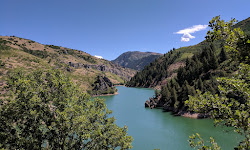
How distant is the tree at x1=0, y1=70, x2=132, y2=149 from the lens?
15555 mm

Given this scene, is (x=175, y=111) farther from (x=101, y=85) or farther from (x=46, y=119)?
→ (x=101, y=85)

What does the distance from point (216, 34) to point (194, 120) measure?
6695 cm

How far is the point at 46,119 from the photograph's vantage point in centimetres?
1712

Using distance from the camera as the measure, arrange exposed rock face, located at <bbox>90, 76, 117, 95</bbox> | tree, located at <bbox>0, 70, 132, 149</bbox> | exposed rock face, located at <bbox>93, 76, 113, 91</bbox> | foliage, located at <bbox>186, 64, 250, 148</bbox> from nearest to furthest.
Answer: foliage, located at <bbox>186, 64, 250, 148</bbox>, tree, located at <bbox>0, 70, 132, 149</bbox>, exposed rock face, located at <bbox>90, 76, 117, 95</bbox>, exposed rock face, located at <bbox>93, 76, 113, 91</bbox>

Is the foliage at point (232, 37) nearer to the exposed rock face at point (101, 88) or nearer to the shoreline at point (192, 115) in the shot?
the shoreline at point (192, 115)

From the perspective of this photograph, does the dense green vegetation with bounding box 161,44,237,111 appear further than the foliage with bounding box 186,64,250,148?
Yes

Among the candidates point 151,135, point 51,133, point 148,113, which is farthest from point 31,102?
point 148,113

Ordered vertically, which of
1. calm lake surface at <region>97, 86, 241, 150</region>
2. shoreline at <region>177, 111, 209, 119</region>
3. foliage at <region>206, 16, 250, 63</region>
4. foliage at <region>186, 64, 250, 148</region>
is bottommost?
calm lake surface at <region>97, 86, 241, 150</region>

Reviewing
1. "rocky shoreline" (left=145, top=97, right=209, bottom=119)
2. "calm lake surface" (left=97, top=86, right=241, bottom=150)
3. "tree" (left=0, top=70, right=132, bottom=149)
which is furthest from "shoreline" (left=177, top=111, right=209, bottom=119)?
"tree" (left=0, top=70, right=132, bottom=149)

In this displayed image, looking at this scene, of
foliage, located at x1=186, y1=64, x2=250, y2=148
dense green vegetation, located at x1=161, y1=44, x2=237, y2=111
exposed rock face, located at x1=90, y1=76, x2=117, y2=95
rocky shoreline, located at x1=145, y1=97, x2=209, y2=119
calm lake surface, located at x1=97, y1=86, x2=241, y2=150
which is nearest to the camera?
foliage, located at x1=186, y1=64, x2=250, y2=148

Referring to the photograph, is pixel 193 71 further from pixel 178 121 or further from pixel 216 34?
pixel 216 34

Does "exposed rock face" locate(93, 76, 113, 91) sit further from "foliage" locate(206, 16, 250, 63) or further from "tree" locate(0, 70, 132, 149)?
"foliage" locate(206, 16, 250, 63)

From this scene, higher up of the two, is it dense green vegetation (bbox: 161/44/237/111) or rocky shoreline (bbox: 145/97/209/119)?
dense green vegetation (bbox: 161/44/237/111)

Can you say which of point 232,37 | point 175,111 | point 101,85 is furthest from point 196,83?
point 101,85
